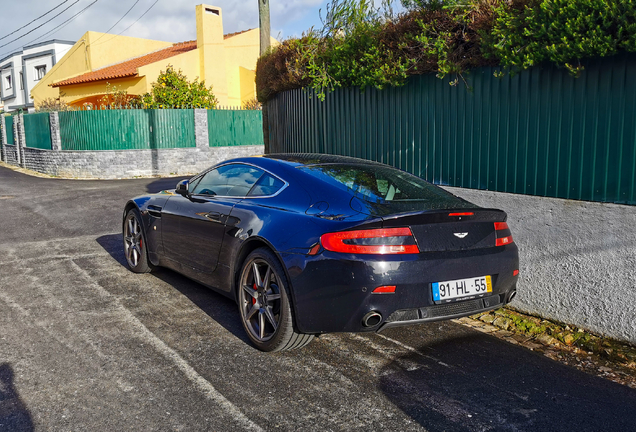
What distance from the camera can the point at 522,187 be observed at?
223 inches

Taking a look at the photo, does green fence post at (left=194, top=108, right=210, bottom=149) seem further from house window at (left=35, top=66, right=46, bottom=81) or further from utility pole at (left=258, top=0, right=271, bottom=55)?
house window at (left=35, top=66, right=46, bottom=81)

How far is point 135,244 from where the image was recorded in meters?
6.55

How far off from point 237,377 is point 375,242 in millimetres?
1281

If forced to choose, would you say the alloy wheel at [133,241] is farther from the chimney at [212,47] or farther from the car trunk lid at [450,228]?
the chimney at [212,47]

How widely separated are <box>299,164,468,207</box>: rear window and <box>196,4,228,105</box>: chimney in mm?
24264

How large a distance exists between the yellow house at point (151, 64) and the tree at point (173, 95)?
449 cm

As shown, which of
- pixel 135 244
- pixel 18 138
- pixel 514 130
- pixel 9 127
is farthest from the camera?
pixel 9 127

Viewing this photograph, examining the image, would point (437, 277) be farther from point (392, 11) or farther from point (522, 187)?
point (392, 11)

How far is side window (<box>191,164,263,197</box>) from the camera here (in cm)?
492

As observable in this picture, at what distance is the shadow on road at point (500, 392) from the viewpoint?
325cm

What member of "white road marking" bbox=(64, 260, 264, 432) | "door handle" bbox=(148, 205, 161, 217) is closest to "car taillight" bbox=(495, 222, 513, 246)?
"white road marking" bbox=(64, 260, 264, 432)

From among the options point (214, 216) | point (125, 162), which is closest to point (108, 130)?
point (125, 162)

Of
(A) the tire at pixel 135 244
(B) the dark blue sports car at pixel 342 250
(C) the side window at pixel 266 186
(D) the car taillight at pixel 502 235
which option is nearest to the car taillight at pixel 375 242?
(B) the dark blue sports car at pixel 342 250

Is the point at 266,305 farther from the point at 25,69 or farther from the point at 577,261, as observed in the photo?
the point at 25,69
